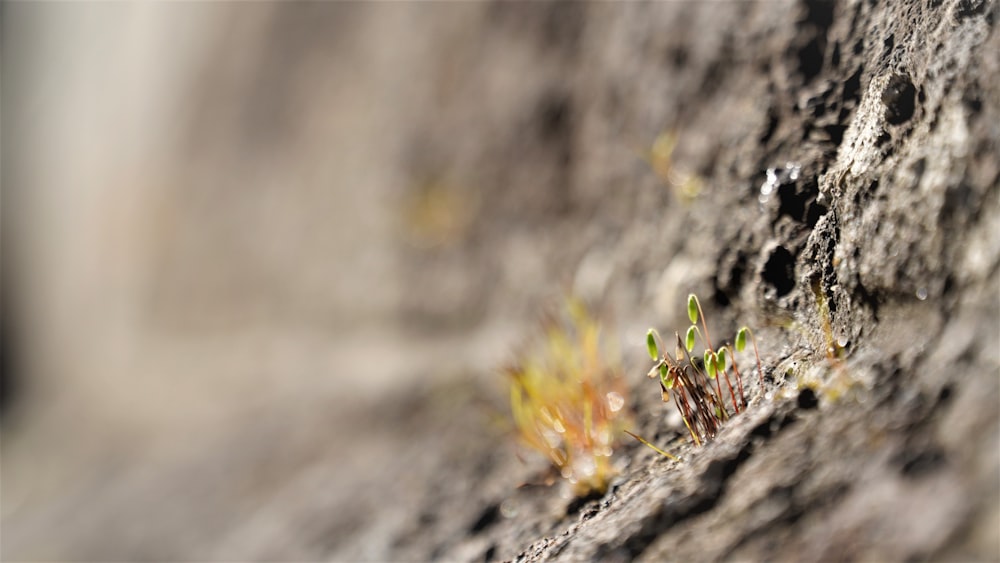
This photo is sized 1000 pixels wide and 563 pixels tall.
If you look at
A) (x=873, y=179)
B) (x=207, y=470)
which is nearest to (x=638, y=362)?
(x=873, y=179)

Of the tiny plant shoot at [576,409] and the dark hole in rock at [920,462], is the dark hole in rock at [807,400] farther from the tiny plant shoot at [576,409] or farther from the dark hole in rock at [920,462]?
the tiny plant shoot at [576,409]

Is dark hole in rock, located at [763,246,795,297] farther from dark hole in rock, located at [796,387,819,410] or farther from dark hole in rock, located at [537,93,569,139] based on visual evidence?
dark hole in rock, located at [537,93,569,139]

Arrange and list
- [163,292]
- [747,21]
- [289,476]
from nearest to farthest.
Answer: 1. [747,21]
2. [289,476]
3. [163,292]

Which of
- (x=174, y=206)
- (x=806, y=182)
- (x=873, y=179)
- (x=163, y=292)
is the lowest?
(x=873, y=179)

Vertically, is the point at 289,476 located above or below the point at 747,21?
above

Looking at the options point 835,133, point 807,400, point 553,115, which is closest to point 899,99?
point 835,133

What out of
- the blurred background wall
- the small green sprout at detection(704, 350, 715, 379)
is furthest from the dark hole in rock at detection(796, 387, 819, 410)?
the blurred background wall

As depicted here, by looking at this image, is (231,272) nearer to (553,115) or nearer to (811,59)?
(553,115)

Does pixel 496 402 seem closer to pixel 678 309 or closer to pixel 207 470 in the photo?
pixel 678 309
